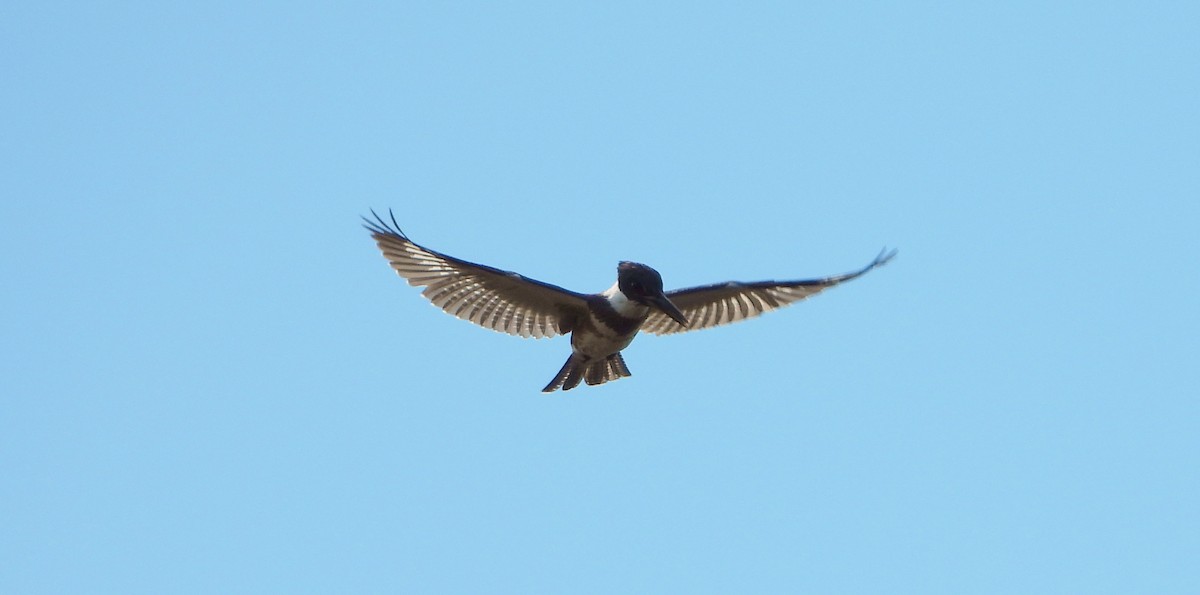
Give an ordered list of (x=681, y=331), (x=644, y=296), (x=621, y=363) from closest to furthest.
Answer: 1. (x=644, y=296)
2. (x=621, y=363)
3. (x=681, y=331)

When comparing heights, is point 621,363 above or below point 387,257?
below

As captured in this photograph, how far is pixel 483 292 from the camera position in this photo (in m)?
13.4

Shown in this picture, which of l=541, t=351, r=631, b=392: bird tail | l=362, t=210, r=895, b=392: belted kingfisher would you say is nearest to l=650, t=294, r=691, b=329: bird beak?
l=362, t=210, r=895, b=392: belted kingfisher

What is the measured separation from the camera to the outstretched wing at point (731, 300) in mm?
13516

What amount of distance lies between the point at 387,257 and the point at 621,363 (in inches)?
90.9

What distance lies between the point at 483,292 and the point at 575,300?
35.5 inches

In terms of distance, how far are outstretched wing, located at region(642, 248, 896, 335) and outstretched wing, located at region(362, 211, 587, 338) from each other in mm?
991

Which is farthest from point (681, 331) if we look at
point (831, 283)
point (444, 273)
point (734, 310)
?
point (444, 273)

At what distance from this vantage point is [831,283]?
13703 millimetres

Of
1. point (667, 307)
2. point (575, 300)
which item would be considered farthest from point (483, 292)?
point (667, 307)

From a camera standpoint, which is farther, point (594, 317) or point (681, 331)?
point (681, 331)

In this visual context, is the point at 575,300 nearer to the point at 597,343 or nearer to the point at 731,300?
the point at 597,343

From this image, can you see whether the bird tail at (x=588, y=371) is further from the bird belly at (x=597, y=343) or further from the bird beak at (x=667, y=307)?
the bird beak at (x=667, y=307)

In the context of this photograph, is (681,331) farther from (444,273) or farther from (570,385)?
(444,273)
